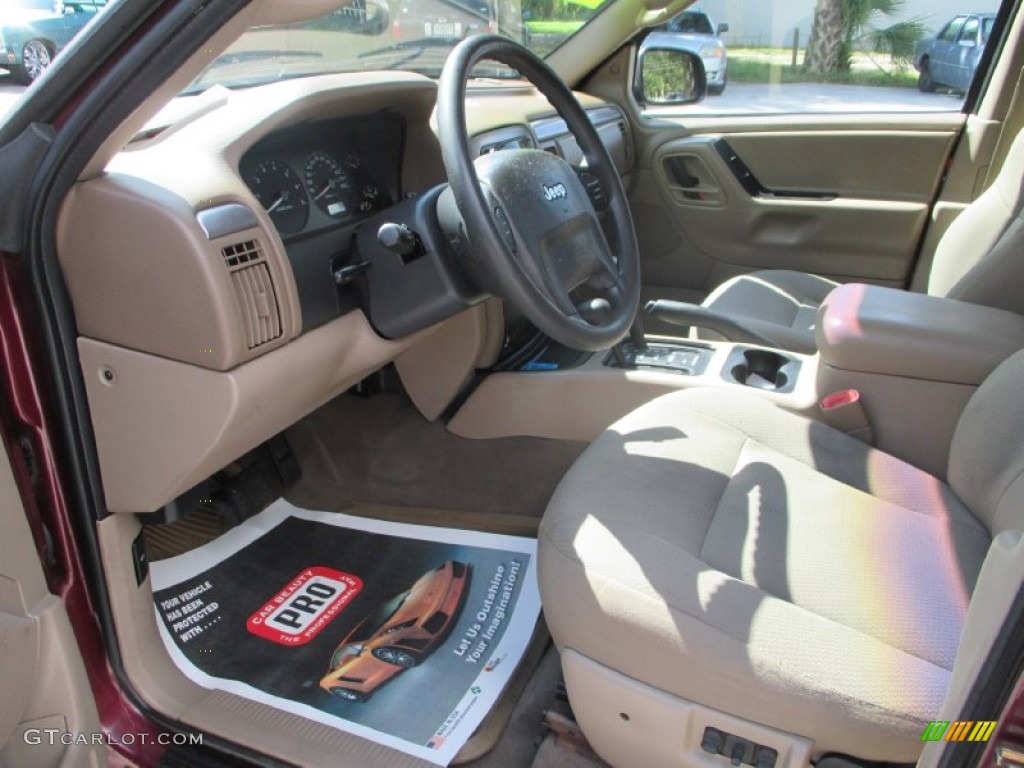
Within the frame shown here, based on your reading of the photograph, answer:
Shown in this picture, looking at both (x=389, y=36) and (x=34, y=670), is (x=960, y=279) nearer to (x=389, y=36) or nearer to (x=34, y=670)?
(x=389, y=36)

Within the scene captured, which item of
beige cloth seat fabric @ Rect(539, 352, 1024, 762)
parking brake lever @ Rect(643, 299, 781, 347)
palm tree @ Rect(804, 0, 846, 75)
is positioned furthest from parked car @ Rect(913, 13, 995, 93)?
beige cloth seat fabric @ Rect(539, 352, 1024, 762)

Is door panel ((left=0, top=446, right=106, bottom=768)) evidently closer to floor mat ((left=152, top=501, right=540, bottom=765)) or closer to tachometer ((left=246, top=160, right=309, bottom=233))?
floor mat ((left=152, top=501, right=540, bottom=765))

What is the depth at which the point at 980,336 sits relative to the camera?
4.79 feet

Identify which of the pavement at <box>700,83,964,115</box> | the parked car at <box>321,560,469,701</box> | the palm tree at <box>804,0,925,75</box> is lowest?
the parked car at <box>321,560,469,701</box>

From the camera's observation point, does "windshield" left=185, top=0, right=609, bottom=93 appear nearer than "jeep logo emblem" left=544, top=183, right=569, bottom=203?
No

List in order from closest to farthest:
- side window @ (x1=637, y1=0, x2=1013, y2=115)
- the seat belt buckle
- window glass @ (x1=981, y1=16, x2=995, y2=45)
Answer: the seat belt buckle, window glass @ (x1=981, y1=16, x2=995, y2=45), side window @ (x1=637, y1=0, x2=1013, y2=115)

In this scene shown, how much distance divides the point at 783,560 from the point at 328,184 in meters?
0.95

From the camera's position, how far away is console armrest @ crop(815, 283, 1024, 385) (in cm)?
145

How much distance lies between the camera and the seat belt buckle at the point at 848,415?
5.02ft

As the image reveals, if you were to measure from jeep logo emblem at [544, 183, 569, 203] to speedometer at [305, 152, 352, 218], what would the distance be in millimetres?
391

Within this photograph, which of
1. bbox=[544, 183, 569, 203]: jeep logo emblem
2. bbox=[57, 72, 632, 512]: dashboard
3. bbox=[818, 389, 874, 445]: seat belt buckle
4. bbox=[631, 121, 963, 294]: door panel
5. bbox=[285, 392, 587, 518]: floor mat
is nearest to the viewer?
bbox=[57, 72, 632, 512]: dashboard

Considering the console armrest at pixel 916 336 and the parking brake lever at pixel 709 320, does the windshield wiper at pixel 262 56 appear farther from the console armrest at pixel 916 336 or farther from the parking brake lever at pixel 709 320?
the console armrest at pixel 916 336

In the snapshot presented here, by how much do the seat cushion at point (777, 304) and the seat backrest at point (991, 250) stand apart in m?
0.32

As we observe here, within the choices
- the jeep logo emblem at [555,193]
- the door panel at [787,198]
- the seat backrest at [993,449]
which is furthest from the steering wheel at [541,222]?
the door panel at [787,198]
